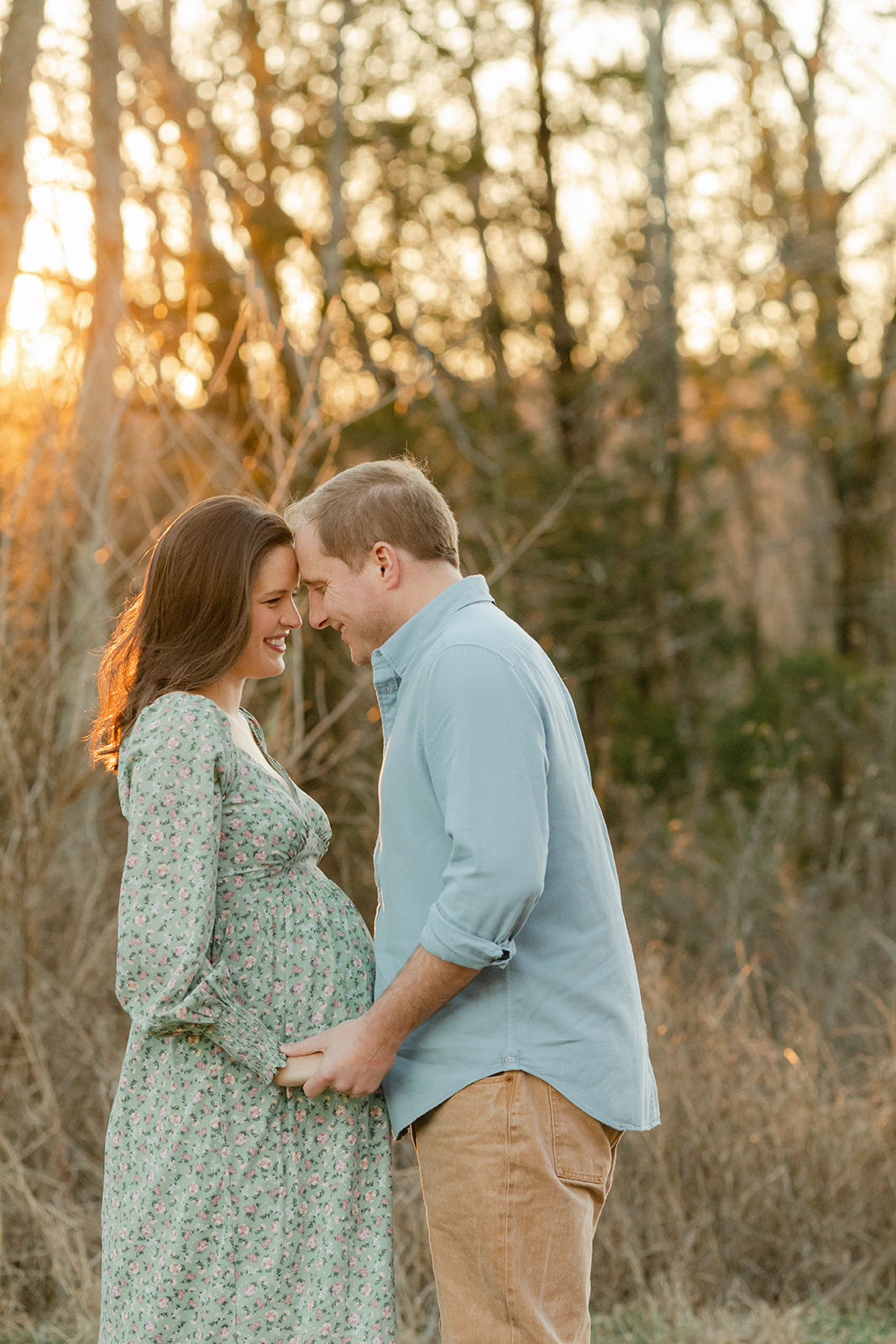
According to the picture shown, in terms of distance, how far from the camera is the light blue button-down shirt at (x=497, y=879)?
199 centimetres

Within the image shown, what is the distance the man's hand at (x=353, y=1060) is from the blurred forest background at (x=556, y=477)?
1558 mm

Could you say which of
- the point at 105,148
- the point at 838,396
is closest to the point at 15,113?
the point at 105,148

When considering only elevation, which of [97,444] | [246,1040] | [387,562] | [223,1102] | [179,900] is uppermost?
[97,444]

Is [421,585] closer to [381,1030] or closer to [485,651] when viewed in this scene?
[485,651]

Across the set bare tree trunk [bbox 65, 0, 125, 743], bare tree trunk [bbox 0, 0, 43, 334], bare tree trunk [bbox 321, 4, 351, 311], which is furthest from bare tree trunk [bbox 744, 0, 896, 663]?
bare tree trunk [bbox 0, 0, 43, 334]

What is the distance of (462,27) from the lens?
1059cm

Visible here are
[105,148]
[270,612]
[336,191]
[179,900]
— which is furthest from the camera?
[336,191]

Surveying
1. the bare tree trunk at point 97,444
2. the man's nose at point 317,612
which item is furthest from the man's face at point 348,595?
the bare tree trunk at point 97,444

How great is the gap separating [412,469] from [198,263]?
21.6ft

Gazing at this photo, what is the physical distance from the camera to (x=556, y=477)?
1038 cm

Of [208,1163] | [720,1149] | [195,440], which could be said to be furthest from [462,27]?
[208,1163]

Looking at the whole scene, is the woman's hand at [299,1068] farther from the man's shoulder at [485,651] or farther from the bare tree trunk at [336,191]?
the bare tree trunk at [336,191]

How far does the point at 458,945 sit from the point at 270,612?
2.41 ft

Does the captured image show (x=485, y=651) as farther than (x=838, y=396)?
No
